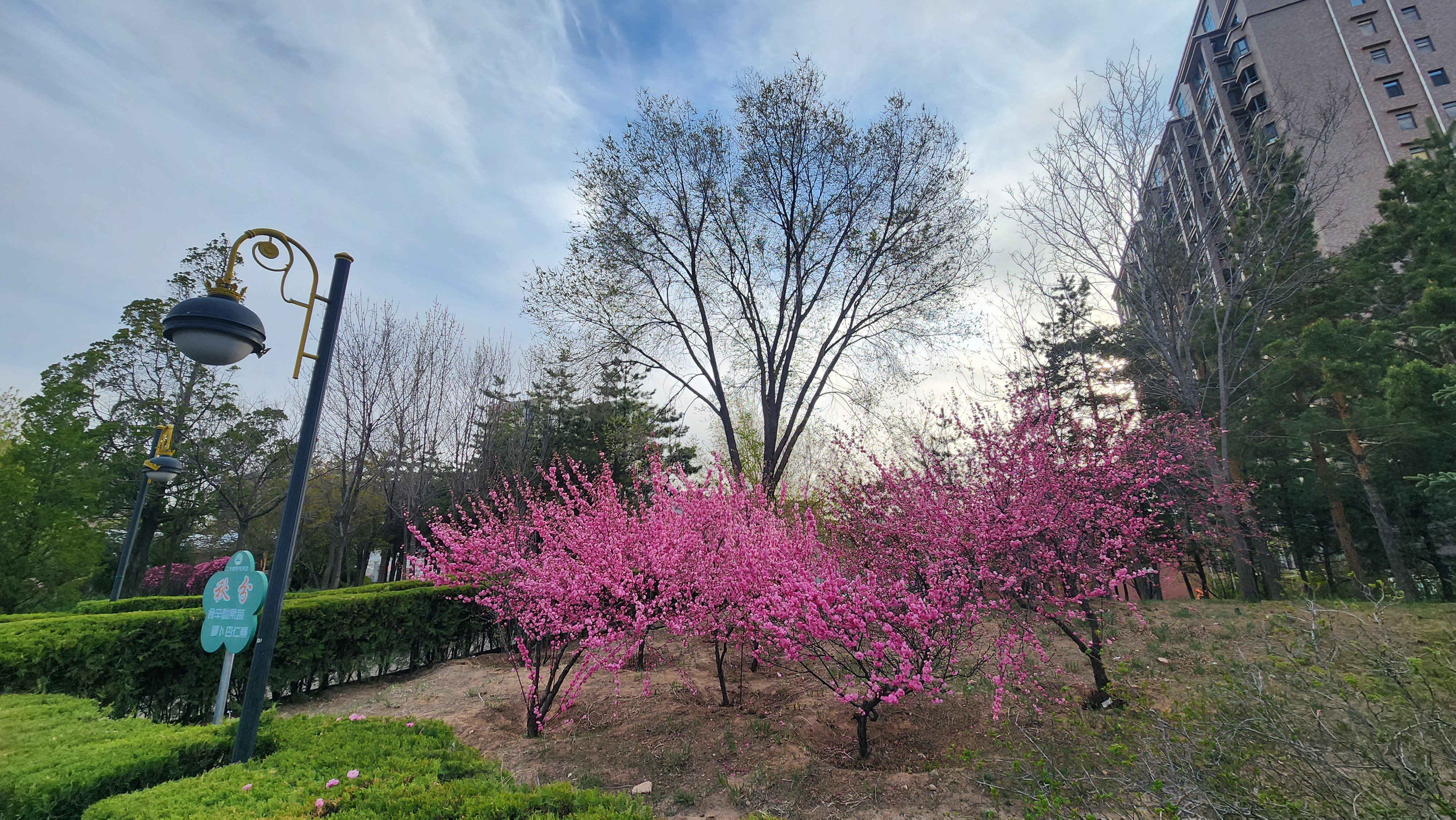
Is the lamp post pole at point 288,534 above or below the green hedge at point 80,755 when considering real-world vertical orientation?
above

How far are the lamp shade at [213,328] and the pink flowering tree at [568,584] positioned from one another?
309 centimetres

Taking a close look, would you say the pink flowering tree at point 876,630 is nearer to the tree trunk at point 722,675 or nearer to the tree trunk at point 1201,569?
the tree trunk at point 722,675

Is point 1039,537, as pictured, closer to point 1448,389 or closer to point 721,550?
point 721,550

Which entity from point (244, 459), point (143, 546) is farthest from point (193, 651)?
point (143, 546)

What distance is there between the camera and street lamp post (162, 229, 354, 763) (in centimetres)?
326

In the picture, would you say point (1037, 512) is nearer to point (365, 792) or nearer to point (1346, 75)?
point (365, 792)

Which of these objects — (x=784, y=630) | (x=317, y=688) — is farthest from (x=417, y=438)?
(x=784, y=630)

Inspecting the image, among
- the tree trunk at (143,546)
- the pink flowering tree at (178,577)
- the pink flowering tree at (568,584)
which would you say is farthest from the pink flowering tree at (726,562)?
the pink flowering tree at (178,577)

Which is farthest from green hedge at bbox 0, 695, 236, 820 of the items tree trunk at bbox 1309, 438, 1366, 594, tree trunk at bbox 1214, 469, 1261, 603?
tree trunk at bbox 1309, 438, 1366, 594

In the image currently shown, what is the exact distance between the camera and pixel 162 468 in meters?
8.59

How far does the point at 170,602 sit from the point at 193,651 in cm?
445

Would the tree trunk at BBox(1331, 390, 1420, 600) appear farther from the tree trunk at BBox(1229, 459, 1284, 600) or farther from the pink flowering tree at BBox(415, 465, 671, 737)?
the pink flowering tree at BBox(415, 465, 671, 737)

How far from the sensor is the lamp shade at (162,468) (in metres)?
8.45

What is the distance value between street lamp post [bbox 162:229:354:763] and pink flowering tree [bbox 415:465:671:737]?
1920 millimetres
